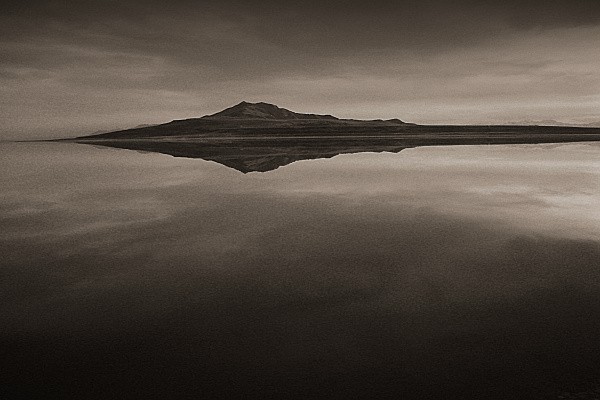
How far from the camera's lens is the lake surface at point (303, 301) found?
3.98 m

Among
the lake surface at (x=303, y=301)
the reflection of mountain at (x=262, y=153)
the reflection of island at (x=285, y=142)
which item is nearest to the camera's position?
the lake surface at (x=303, y=301)

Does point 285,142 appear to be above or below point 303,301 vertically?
below

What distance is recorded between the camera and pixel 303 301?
5680 mm

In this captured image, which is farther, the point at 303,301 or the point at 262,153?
the point at 262,153

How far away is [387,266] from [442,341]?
248 centimetres

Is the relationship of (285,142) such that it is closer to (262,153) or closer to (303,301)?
(262,153)

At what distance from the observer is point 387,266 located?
7055 mm

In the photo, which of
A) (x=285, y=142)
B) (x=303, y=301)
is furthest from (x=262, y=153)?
(x=303, y=301)

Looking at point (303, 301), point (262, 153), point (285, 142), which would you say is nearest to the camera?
point (303, 301)

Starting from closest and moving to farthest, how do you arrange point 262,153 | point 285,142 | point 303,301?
1. point 303,301
2. point 262,153
3. point 285,142

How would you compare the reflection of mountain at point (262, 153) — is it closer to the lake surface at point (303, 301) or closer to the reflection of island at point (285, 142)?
the reflection of island at point (285, 142)

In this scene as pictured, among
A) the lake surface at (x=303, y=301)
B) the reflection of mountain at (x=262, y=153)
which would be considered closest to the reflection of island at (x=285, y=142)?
the reflection of mountain at (x=262, y=153)

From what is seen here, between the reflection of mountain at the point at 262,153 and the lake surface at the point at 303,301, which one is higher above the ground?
the lake surface at the point at 303,301

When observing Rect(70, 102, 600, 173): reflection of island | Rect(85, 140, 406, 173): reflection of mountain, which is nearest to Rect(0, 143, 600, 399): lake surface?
Rect(85, 140, 406, 173): reflection of mountain
